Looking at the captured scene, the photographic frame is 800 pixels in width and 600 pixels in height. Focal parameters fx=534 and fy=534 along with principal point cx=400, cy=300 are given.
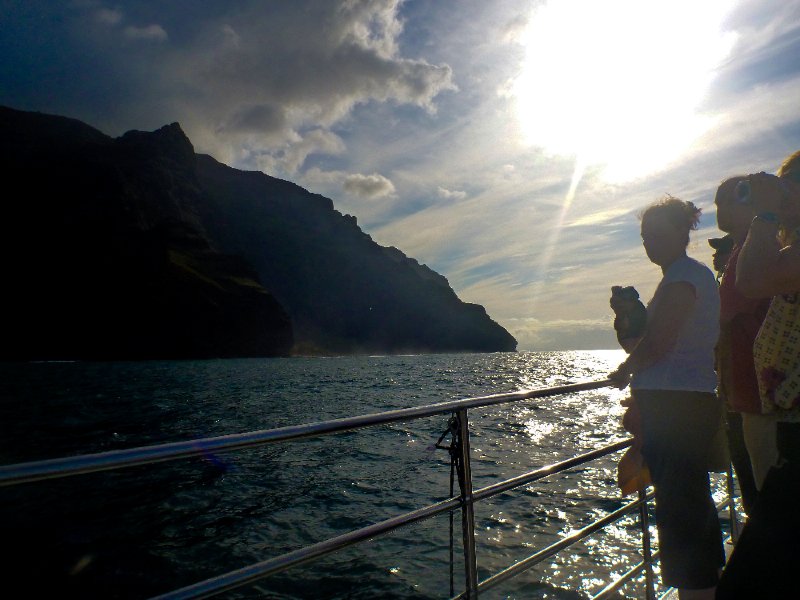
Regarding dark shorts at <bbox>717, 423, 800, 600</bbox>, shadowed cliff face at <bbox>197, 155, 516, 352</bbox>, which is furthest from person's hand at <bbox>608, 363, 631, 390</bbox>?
shadowed cliff face at <bbox>197, 155, 516, 352</bbox>

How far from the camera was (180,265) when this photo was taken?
99.1 meters

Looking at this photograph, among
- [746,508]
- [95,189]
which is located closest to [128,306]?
[95,189]

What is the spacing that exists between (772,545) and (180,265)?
106566 mm

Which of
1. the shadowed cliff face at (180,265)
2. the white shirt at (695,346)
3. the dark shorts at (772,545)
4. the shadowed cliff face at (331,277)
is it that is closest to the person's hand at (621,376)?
the white shirt at (695,346)

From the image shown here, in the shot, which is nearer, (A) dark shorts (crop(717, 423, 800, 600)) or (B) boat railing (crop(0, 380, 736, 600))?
(B) boat railing (crop(0, 380, 736, 600))

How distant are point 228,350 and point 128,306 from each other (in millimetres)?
17671

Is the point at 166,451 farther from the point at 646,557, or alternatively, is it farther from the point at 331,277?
the point at 331,277

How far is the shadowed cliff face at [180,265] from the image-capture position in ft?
295

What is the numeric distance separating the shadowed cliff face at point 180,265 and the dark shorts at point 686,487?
95292 mm

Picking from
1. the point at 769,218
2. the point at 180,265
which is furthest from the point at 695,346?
the point at 180,265

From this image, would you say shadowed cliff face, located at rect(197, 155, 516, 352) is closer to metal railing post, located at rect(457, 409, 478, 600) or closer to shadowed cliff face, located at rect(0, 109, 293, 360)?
shadowed cliff face, located at rect(0, 109, 293, 360)

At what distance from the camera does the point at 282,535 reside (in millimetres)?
7418

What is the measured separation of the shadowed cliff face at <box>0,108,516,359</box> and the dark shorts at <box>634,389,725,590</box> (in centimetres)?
9529

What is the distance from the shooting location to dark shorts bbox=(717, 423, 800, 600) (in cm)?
117
